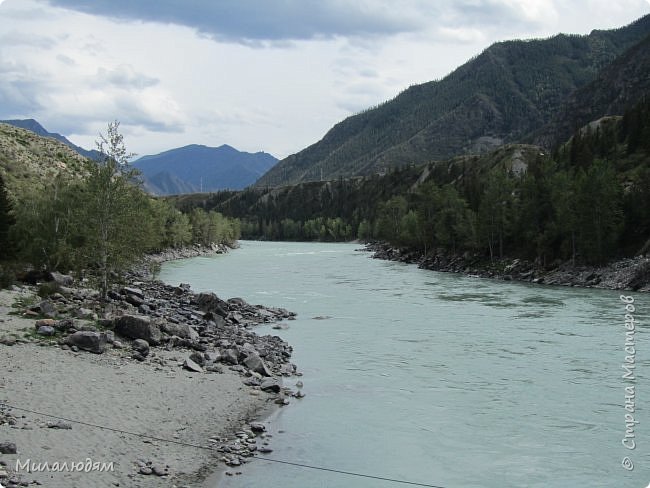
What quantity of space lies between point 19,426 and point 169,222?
319 ft

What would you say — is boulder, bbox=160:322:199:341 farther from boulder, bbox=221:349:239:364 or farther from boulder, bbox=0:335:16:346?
boulder, bbox=0:335:16:346

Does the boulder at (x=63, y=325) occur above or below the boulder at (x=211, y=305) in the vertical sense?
above

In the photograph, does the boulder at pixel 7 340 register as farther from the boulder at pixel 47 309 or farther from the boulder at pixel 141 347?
the boulder at pixel 47 309

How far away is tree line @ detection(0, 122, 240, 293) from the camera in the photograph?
29.4 meters

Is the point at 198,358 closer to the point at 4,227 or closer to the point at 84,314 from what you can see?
the point at 84,314

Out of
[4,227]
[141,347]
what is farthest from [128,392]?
[4,227]

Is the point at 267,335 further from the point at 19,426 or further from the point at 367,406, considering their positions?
the point at 19,426

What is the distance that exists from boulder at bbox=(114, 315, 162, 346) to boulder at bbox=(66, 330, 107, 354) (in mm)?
2224

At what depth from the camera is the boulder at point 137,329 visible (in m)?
22.6

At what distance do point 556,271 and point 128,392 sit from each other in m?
52.9

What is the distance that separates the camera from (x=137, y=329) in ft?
74.4

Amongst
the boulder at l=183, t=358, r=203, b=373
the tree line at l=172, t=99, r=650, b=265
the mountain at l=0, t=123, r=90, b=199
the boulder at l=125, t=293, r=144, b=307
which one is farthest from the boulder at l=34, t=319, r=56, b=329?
the mountain at l=0, t=123, r=90, b=199

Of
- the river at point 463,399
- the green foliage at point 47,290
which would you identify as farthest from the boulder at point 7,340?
the green foliage at point 47,290

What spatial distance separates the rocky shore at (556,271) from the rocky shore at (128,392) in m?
37.7
